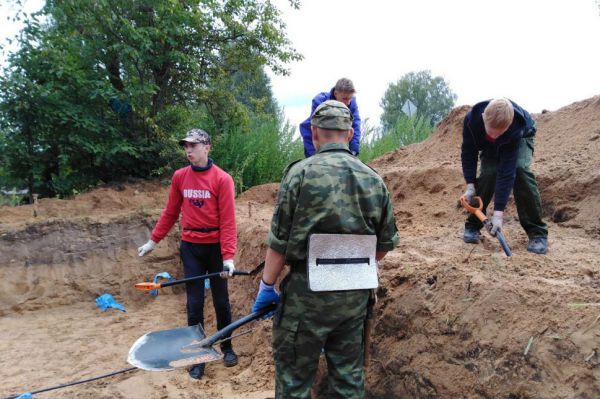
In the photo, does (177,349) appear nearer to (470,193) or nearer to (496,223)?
(496,223)

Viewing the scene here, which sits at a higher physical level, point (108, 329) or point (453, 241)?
→ point (453, 241)

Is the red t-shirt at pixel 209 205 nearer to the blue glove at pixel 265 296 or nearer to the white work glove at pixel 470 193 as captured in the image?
the blue glove at pixel 265 296

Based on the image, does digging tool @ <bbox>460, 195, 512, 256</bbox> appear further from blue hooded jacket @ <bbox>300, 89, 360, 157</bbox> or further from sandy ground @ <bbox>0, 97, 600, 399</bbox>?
blue hooded jacket @ <bbox>300, 89, 360, 157</bbox>

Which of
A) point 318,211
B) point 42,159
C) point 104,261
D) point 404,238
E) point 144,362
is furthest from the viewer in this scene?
point 42,159

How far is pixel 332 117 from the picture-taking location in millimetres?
2146

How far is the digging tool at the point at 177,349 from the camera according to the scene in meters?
2.59

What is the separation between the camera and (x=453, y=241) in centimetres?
398

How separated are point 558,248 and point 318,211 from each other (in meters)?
2.56

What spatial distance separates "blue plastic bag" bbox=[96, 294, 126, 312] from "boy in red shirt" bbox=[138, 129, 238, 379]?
2.10m

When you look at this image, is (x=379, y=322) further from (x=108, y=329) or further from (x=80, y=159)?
(x=80, y=159)

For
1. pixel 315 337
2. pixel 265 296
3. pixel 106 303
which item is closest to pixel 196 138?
pixel 265 296

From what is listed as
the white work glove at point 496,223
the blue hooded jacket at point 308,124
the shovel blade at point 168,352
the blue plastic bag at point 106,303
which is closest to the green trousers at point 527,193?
the white work glove at point 496,223

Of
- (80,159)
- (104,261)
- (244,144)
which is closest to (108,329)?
(104,261)

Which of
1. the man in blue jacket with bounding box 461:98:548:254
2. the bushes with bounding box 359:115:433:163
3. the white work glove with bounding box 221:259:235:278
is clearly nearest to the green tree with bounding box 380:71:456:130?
the bushes with bounding box 359:115:433:163
